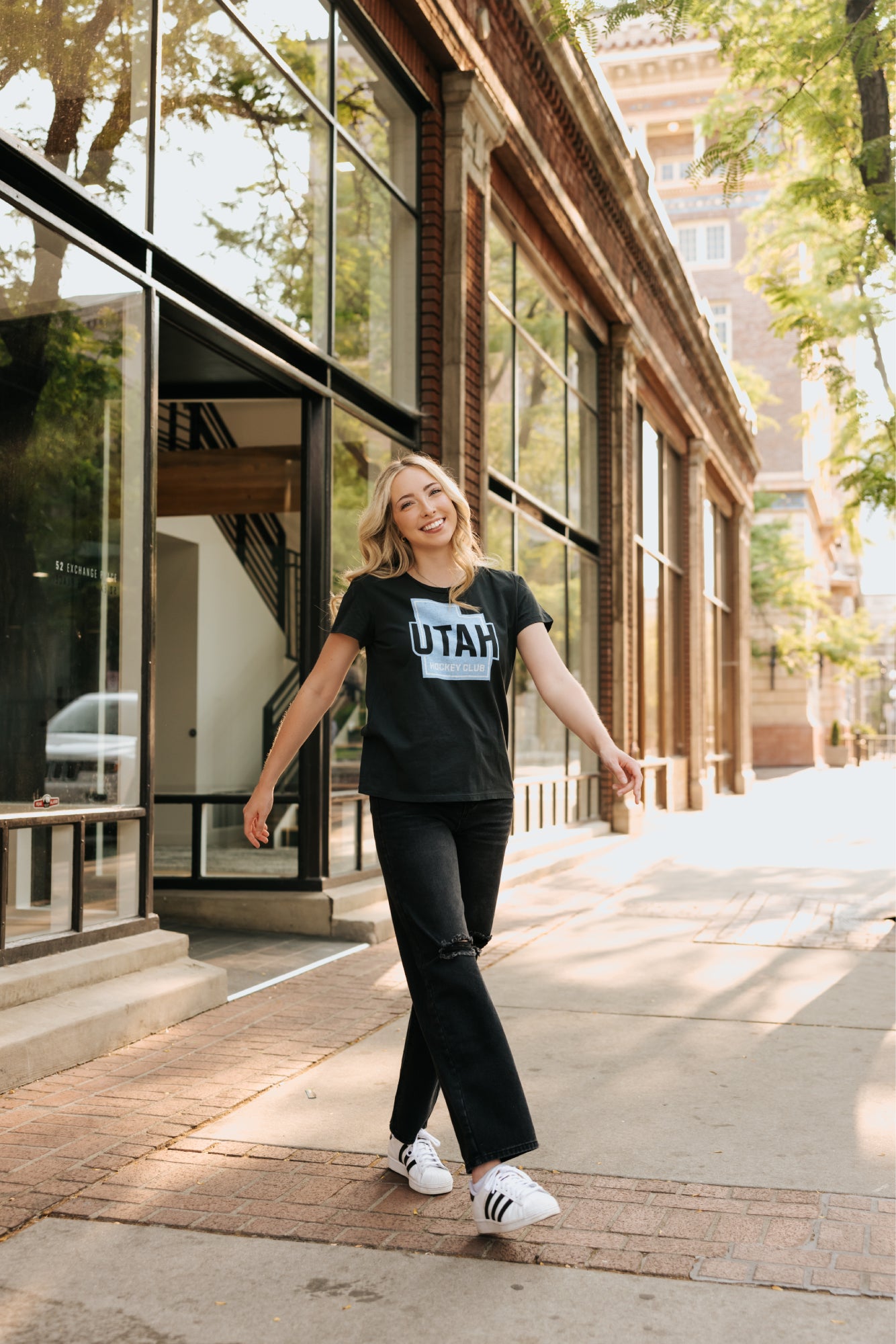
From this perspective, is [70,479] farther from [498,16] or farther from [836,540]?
[836,540]

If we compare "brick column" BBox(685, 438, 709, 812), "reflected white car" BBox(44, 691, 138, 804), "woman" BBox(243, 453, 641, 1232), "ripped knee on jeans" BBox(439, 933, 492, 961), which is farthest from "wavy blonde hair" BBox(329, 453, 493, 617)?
"brick column" BBox(685, 438, 709, 812)

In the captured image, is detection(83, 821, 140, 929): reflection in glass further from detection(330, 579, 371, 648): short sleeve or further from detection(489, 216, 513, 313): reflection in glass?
detection(489, 216, 513, 313): reflection in glass

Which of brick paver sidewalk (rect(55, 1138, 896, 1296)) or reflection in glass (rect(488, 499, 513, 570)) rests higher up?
reflection in glass (rect(488, 499, 513, 570))

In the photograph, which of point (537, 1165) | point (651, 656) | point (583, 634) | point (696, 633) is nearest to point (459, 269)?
point (583, 634)

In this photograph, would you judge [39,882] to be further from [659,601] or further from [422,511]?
[659,601]

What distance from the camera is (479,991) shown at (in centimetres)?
329

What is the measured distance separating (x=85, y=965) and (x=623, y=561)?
1084 cm

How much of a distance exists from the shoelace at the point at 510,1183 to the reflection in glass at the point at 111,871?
311cm

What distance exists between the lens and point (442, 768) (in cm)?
336

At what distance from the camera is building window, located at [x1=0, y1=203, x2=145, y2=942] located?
18.4ft

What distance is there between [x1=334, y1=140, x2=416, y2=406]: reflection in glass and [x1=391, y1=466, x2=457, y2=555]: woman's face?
5281mm

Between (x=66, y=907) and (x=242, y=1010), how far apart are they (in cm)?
95

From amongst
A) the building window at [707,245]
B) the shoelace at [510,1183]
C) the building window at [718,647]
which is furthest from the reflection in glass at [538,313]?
the building window at [707,245]

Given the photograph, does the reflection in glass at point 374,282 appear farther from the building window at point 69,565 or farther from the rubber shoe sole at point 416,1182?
the rubber shoe sole at point 416,1182
